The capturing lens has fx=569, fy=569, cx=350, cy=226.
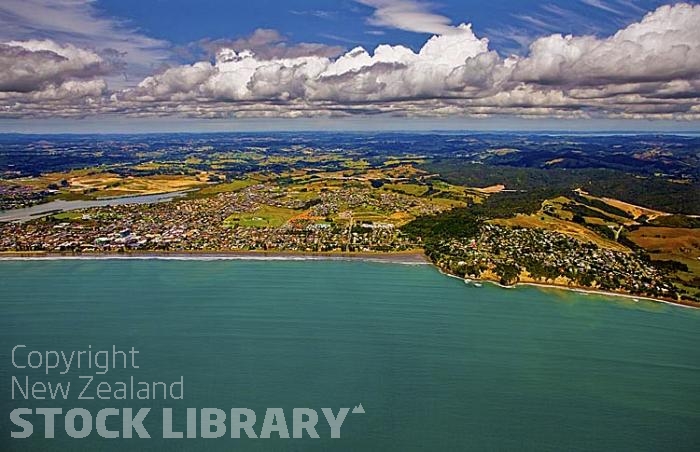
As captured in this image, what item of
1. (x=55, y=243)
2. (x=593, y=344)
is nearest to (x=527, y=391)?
(x=593, y=344)

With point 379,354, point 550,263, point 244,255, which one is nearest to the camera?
point 379,354

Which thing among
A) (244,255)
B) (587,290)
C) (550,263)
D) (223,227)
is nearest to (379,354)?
(587,290)

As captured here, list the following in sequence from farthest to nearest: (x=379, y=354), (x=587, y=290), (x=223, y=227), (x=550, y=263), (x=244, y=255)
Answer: (x=223, y=227) → (x=244, y=255) → (x=550, y=263) → (x=587, y=290) → (x=379, y=354)

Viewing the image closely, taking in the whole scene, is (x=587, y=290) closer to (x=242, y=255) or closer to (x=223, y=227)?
(x=242, y=255)

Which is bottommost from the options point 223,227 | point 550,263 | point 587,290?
point 223,227

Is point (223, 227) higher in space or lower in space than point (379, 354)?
lower

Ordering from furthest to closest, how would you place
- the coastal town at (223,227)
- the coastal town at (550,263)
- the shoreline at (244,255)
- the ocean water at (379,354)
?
the coastal town at (223,227)
the shoreline at (244,255)
the coastal town at (550,263)
the ocean water at (379,354)

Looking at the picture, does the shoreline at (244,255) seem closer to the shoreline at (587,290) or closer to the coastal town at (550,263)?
the coastal town at (550,263)

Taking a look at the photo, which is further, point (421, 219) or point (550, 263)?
point (421, 219)

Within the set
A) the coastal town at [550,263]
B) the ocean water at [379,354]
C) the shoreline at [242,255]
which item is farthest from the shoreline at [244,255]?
the ocean water at [379,354]
